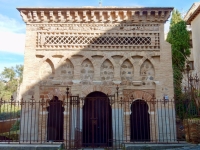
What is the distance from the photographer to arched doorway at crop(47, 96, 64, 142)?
10.4 metres

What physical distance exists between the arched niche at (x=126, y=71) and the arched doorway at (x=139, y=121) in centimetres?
112

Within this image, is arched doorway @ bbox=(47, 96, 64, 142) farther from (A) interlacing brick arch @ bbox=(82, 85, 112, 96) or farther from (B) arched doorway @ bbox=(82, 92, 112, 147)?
(A) interlacing brick arch @ bbox=(82, 85, 112, 96)

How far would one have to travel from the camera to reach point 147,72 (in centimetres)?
1072

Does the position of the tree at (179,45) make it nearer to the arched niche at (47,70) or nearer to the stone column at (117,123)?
the stone column at (117,123)

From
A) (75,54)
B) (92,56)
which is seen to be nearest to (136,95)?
(92,56)

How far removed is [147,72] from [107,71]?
1927 mm

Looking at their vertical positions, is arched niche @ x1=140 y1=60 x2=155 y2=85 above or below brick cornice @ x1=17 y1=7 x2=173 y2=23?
below

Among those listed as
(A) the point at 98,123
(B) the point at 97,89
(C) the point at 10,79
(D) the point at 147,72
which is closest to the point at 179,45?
A: (D) the point at 147,72

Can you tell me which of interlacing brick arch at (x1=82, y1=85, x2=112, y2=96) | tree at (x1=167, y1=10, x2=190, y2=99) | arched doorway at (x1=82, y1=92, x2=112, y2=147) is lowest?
arched doorway at (x1=82, y1=92, x2=112, y2=147)

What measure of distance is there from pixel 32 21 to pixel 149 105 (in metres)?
6.87

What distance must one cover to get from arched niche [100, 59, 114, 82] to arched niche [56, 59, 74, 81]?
57.8 inches

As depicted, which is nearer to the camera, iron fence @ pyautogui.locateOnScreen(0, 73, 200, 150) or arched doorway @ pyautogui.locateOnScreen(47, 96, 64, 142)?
iron fence @ pyautogui.locateOnScreen(0, 73, 200, 150)

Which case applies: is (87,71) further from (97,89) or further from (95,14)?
(95,14)

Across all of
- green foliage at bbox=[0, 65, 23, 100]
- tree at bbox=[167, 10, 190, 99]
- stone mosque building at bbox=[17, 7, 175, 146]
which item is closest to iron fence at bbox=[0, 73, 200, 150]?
Result: stone mosque building at bbox=[17, 7, 175, 146]
